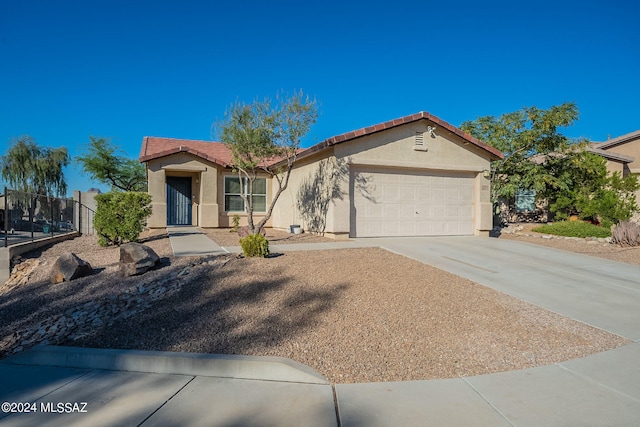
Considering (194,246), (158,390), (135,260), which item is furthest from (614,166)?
(158,390)

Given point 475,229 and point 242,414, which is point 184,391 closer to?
point 242,414

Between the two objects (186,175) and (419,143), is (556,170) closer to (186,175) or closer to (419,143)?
(419,143)

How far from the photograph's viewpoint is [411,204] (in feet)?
43.8

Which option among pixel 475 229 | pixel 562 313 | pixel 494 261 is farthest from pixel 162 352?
pixel 475 229

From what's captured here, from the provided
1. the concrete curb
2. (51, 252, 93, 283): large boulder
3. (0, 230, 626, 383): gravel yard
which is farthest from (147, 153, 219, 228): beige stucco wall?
the concrete curb

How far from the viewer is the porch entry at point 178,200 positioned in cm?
1689

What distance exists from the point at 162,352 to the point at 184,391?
938 millimetres

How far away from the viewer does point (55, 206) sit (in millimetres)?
14289

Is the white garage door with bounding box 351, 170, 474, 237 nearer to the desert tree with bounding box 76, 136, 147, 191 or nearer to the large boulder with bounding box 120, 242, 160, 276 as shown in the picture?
the large boulder with bounding box 120, 242, 160, 276

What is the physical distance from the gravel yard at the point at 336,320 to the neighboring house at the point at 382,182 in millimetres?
4933

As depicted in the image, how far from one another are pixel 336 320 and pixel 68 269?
6181 millimetres

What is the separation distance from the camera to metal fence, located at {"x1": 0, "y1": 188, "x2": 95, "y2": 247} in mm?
11125

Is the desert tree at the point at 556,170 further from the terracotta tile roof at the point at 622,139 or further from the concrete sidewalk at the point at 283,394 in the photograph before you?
the concrete sidewalk at the point at 283,394

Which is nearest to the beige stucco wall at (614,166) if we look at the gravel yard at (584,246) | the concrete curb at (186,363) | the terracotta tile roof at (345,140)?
the gravel yard at (584,246)
